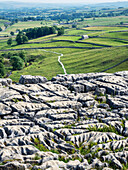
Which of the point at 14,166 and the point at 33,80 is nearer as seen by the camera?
the point at 14,166

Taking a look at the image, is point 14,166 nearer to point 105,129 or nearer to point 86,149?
point 86,149

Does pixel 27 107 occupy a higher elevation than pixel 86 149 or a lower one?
higher

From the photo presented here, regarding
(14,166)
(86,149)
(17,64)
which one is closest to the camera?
(14,166)

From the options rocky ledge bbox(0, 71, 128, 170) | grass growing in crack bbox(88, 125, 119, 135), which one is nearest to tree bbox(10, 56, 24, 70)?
rocky ledge bbox(0, 71, 128, 170)

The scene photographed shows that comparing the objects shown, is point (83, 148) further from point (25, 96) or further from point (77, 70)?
point (77, 70)

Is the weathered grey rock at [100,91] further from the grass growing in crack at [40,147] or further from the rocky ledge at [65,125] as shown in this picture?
the grass growing in crack at [40,147]

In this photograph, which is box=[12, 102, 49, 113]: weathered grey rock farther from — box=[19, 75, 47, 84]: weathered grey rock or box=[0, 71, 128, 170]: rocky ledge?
box=[19, 75, 47, 84]: weathered grey rock

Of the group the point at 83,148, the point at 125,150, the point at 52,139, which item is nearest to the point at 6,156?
the point at 52,139

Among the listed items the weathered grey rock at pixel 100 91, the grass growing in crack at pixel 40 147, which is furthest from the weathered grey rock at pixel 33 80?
the grass growing in crack at pixel 40 147

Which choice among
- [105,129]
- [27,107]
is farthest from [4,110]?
[105,129]
